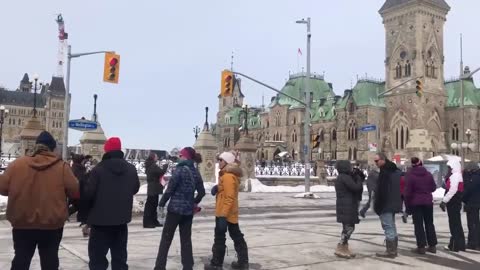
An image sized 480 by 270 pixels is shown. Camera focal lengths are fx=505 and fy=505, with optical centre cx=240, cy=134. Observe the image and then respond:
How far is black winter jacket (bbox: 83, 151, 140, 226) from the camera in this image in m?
5.88

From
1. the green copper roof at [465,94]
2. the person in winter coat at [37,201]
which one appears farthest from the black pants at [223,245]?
the green copper roof at [465,94]

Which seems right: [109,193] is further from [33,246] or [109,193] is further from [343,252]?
[343,252]

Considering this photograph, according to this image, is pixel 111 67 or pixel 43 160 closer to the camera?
pixel 43 160

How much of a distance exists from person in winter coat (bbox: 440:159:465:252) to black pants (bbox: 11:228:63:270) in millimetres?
7682

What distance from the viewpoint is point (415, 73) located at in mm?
68562

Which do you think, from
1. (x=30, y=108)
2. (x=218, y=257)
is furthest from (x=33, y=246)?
(x=30, y=108)

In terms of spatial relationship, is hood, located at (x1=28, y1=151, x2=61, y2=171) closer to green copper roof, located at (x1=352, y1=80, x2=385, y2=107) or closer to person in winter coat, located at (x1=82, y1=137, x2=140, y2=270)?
person in winter coat, located at (x1=82, y1=137, x2=140, y2=270)

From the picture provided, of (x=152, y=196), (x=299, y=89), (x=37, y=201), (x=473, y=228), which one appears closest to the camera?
(x=37, y=201)

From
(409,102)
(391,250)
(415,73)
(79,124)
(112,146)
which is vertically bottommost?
(391,250)

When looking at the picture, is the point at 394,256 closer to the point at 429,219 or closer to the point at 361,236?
the point at 429,219

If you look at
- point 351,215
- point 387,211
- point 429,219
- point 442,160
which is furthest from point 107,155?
point 442,160

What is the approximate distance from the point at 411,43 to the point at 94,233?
6987cm

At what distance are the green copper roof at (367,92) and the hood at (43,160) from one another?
73.5m

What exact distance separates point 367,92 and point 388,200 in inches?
2838
